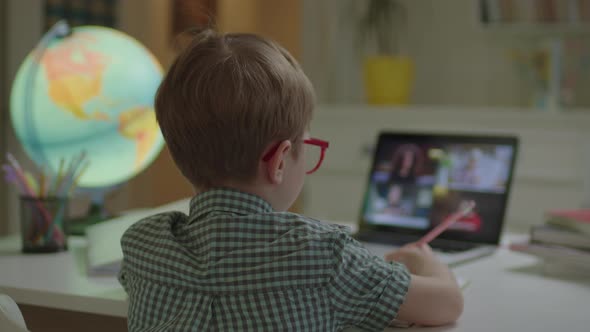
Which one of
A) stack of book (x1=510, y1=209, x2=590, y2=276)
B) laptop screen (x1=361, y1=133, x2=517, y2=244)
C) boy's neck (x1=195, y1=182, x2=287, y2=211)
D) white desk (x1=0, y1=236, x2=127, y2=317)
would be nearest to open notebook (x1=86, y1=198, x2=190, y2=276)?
white desk (x1=0, y1=236, x2=127, y2=317)

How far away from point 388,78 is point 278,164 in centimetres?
232

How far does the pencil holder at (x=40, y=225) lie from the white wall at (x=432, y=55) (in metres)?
2.13

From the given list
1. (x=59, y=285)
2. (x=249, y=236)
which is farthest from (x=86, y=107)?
(x=249, y=236)

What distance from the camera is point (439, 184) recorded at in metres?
1.50

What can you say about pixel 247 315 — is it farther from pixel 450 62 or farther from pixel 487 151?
pixel 450 62

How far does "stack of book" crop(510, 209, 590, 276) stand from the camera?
1.19 meters

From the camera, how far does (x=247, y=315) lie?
2.64 ft

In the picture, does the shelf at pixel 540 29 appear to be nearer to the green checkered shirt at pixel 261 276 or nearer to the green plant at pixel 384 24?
the green plant at pixel 384 24

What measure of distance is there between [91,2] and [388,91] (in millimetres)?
1245

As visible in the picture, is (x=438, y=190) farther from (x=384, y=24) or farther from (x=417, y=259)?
(x=384, y=24)

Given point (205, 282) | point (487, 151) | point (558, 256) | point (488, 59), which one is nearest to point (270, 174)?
point (205, 282)

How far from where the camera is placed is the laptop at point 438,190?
143 cm

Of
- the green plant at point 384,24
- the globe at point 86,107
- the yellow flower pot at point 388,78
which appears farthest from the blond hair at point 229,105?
the green plant at point 384,24

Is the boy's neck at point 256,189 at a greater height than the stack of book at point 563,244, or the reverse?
the boy's neck at point 256,189
